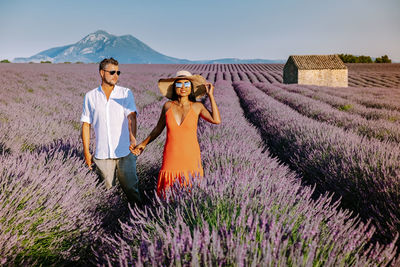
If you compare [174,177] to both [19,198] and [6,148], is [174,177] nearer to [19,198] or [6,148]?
[19,198]

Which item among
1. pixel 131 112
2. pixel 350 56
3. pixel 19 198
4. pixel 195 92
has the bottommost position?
pixel 19 198

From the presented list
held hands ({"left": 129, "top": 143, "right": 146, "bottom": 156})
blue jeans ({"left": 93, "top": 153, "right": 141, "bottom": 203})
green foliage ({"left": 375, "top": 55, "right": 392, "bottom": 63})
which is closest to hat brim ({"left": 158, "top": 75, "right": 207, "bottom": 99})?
held hands ({"left": 129, "top": 143, "right": 146, "bottom": 156})

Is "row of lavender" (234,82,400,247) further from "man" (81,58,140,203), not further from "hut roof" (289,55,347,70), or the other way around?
"hut roof" (289,55,347,70)

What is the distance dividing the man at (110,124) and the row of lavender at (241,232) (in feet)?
2.36

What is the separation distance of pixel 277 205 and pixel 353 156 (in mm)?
1978

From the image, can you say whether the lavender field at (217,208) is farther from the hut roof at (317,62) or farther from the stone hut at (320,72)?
the hut roof at (317,62)

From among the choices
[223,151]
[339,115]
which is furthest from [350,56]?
[223,151]

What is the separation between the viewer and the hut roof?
1077 inches

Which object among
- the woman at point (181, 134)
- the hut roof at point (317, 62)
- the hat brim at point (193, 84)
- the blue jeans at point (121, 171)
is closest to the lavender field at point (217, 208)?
the blue jeans at point (121, 171)

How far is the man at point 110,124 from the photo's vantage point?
2301mm

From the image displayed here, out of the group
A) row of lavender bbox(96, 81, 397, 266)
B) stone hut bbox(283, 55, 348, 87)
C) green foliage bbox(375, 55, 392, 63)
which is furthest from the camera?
green foliage bbox(375, 55, 392, 63)

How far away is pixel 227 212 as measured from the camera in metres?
1.42

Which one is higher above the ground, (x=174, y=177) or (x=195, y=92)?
(x=195, y=92)

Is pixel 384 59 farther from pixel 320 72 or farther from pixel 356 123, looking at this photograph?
pixel 356 123
